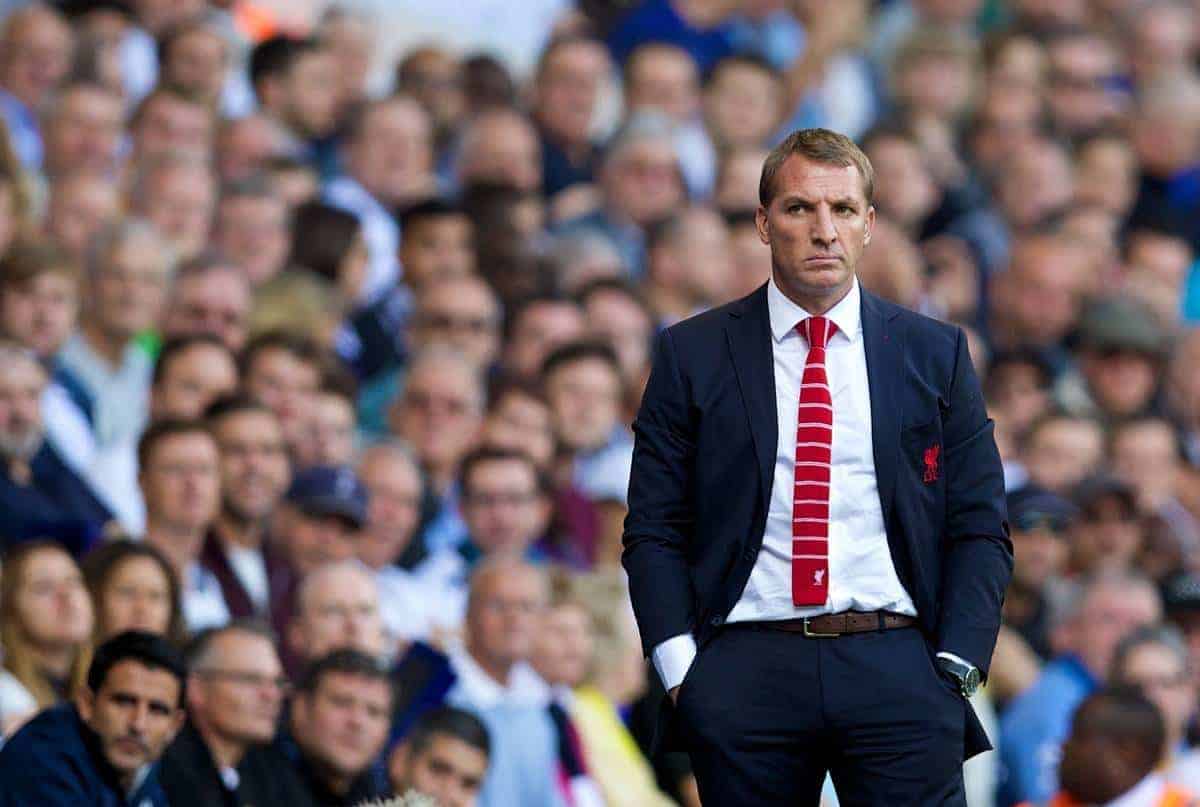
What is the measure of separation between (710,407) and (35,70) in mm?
7103

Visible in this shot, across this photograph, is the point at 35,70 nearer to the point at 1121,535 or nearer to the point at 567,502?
the point at 567,502

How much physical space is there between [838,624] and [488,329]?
623cm

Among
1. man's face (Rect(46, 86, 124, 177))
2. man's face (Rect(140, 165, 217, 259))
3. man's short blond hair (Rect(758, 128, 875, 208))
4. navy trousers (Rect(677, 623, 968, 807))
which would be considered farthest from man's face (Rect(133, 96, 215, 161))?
navy trousers (Rect(677, 623, 968, 807))

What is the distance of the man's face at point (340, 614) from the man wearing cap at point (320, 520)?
0.65 m

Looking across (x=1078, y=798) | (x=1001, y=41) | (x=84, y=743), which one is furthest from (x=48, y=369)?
(x=1001, y=41)

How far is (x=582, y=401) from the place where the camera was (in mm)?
10961

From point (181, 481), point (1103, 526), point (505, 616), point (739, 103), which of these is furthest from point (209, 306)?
point (739, 103)

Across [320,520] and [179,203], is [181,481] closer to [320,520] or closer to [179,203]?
[320,520]

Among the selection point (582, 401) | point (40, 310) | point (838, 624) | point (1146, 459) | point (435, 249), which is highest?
point (435, 249)

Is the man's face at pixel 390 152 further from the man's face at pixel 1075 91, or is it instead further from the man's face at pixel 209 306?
the man's face at pixel 1075 91

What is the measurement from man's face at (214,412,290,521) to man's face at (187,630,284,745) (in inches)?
54.8

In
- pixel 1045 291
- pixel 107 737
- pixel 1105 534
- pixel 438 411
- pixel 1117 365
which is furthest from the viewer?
pixel 1045 291

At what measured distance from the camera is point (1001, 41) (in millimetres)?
15172

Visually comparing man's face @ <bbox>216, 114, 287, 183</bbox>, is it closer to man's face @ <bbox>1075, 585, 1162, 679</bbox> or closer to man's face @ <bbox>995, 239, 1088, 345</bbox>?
man's face @ <bbox>995, 239, 1088, 345</bbox>
